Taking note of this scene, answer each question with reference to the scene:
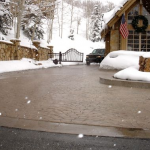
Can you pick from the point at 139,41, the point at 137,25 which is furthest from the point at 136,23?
the point at 139,41

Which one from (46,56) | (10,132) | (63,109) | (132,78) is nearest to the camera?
(10,132)

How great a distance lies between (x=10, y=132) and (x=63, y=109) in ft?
4.95

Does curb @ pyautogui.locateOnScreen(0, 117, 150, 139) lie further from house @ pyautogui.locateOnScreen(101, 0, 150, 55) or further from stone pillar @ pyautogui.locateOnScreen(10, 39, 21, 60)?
house @ pyautogui.locateOnScreen(101, 0, 150, 55)

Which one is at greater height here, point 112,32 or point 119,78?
point 112,32

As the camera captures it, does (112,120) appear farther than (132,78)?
No

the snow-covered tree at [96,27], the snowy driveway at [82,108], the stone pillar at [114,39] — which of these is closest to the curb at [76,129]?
the snowy driveway at [82,108]

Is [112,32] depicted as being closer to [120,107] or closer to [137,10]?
[137,10]

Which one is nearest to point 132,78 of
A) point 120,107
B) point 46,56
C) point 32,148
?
point 120,107

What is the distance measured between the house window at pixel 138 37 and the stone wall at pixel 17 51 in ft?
27.6

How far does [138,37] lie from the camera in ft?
61.0

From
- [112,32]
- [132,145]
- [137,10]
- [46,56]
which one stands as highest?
[137,10]

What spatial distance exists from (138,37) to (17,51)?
30.9 ft

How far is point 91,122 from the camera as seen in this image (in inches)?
151

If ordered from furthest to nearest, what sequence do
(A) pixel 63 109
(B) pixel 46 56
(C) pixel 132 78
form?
1. (B) pixel 46 56
2. (C) pixel 132 78
3. (A) pixel 63 109
